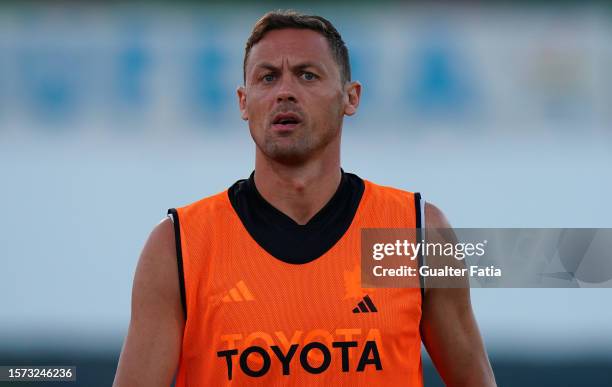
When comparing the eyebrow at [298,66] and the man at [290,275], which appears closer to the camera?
the man at [290,275]

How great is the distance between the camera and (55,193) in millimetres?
5816

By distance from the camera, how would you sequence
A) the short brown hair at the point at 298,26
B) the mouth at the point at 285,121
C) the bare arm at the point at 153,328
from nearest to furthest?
the bare arm at the point at 153,328 → the mouth at the point at 285,121 → the short brown hair at the point at 298,26

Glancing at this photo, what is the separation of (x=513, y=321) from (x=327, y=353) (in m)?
3.16

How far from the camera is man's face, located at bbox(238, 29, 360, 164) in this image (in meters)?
2.82

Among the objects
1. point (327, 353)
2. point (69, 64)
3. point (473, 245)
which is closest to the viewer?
point (327, 353)

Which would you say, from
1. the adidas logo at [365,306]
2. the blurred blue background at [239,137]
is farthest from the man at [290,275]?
the blurred blue background at [239,137]

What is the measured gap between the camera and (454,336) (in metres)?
2.87

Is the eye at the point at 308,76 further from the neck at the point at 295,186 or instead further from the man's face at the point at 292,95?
the neck at the point at 295,186

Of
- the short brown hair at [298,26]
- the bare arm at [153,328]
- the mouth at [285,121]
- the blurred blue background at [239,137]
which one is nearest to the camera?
the bare arm at [153,328]

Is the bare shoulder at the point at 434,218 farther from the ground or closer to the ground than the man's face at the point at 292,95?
closer to the ground

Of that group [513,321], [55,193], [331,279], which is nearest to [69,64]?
[55,193]

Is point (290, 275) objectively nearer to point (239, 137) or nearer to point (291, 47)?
point (291, 47)

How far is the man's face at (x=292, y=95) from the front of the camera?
282 centimetres

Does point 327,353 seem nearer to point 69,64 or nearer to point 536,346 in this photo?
point 536,346
